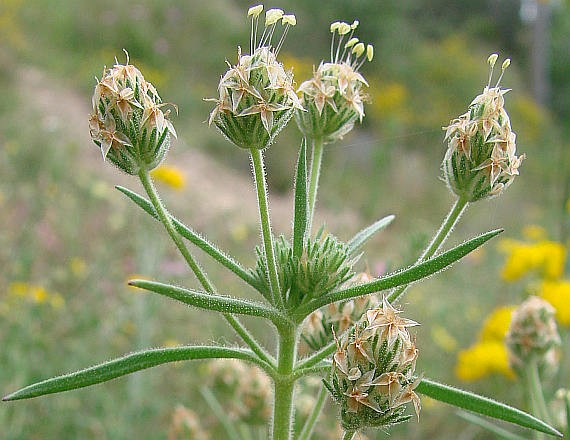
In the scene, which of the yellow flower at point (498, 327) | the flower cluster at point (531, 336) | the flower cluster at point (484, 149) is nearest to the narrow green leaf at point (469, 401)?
the flower cluster at point (484, 149)

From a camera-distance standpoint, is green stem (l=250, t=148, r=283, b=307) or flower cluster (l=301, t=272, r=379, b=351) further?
flower cluster (l=301, t=272, r=379, b=351)

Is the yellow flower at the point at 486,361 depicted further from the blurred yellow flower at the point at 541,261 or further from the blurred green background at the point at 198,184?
the blurred yellow flower at the point at 541,261

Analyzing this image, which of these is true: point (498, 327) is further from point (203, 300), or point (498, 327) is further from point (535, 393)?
point (203, 300)

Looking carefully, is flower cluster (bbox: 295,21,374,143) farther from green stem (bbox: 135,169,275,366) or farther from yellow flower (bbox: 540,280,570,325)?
yellow flower (bbox: 540,280,570,325)

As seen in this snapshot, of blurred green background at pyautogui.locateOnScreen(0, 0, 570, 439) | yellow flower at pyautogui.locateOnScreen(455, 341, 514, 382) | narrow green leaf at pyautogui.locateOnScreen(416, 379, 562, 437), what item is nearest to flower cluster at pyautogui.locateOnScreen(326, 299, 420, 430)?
narrow green leaf at pyautogui.locateOnScreen(416, 379, 562, 437)

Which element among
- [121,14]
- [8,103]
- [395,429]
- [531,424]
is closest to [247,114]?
[531,424]
